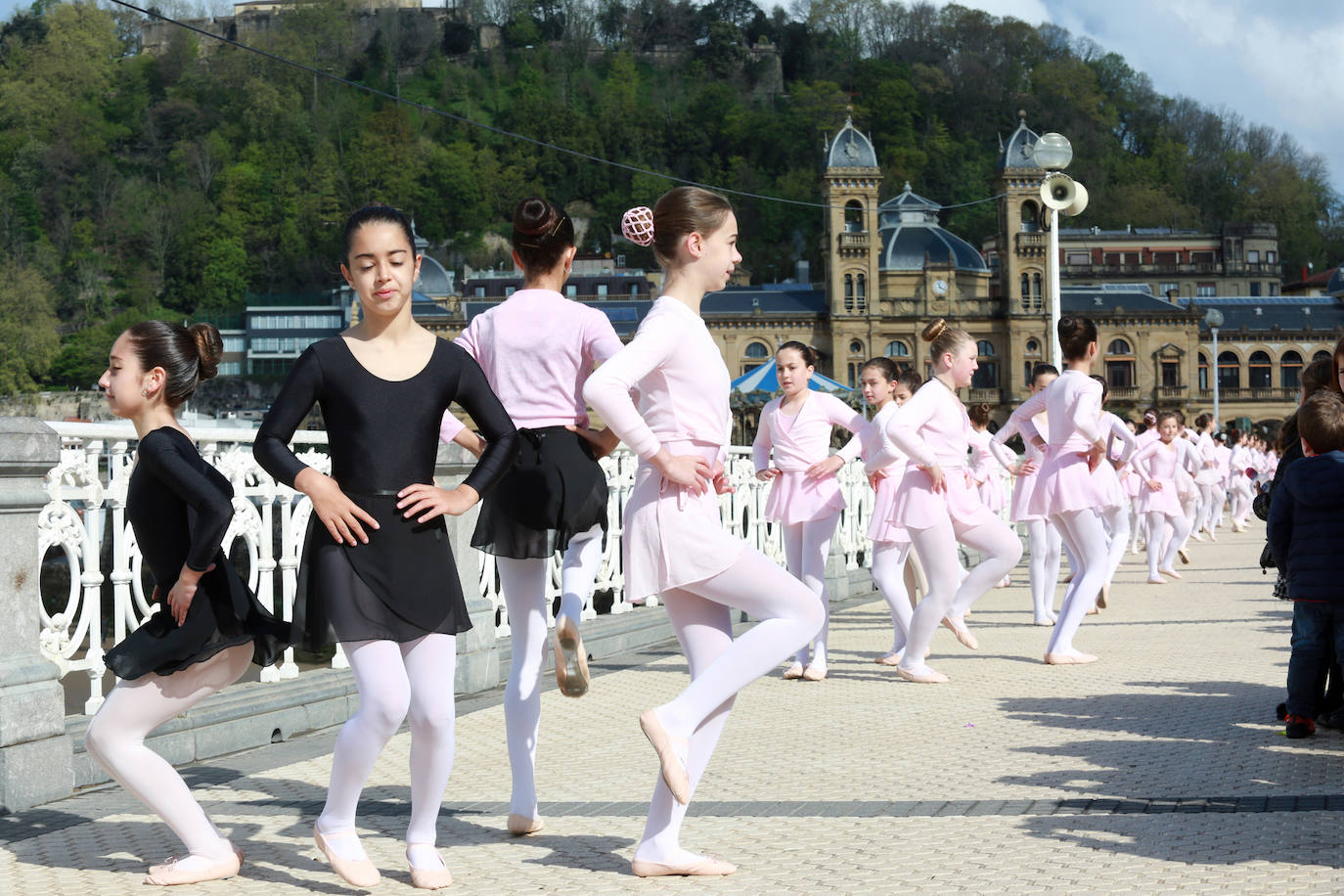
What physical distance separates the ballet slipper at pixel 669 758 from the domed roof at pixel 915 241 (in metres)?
100

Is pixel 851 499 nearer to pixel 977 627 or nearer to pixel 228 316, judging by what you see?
pixel 977 627

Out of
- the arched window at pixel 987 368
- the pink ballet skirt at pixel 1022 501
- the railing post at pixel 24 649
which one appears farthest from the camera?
the arched window at pixel 987 368

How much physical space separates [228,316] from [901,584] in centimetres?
11399

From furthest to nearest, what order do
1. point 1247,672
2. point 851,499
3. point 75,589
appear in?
point 851,499 → point 1247,672 → point 75,589

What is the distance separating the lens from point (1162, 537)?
620 inches

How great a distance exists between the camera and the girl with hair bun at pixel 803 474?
28.8 feet

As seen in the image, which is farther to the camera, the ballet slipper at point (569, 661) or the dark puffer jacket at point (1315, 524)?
the dark puffer jacket at point (1315, 524)

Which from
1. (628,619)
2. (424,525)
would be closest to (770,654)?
(424,525)

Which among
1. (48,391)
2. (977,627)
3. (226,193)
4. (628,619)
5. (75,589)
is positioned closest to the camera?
(75,589)

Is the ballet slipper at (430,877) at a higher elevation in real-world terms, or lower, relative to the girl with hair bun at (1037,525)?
lower

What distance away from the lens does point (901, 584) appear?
363 inches

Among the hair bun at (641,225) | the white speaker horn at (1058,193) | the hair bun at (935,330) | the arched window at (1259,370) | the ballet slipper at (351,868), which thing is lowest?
the ballet slipper at (351,868)

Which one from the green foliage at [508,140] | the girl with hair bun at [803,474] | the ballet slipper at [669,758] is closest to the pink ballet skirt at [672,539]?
the ballet slipper at [669,758]

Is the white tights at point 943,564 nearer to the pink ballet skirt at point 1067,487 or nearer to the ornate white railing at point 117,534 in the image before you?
the pink ballet skirt at point 1067,487
